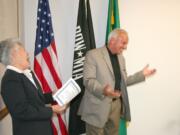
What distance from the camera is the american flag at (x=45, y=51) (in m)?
2.96

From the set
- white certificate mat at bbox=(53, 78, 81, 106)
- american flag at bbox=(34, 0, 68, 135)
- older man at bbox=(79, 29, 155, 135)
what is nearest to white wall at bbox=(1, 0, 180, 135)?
american flag at bbox=(34, 0, 68, 135)

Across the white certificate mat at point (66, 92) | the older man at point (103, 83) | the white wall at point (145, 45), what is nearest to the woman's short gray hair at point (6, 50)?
the white certificate mat at point (66, 92)

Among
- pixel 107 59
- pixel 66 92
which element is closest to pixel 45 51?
pixel 107 59

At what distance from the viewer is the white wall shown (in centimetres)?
325

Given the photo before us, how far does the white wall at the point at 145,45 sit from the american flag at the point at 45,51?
268 millimetres

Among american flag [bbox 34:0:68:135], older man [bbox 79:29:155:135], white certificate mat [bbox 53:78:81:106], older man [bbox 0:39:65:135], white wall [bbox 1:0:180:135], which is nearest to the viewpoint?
older man [bbox 0:39:65:135]

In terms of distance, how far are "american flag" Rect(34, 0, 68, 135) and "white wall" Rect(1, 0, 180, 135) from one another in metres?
0.27

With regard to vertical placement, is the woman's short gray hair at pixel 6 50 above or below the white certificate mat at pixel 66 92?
above

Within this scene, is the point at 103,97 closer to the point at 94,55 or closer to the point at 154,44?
the point at 94,55

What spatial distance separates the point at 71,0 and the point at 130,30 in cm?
82

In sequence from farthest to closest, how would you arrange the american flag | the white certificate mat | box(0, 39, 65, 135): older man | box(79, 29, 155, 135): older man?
the american flag → box(79, 29, 155, 135): older man → the white certificate mat → box(0, 39, 65, 135): older man

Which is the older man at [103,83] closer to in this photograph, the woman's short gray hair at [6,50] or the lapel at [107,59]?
the lapel at [107,59]

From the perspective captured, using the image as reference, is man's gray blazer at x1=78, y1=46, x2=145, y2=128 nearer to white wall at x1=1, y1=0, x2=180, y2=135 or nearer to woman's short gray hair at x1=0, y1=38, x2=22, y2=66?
white wall at x1=1, y1=0, x2=180, y2=135

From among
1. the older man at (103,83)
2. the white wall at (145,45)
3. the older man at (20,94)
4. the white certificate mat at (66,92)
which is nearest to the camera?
the older man at (20,94)
